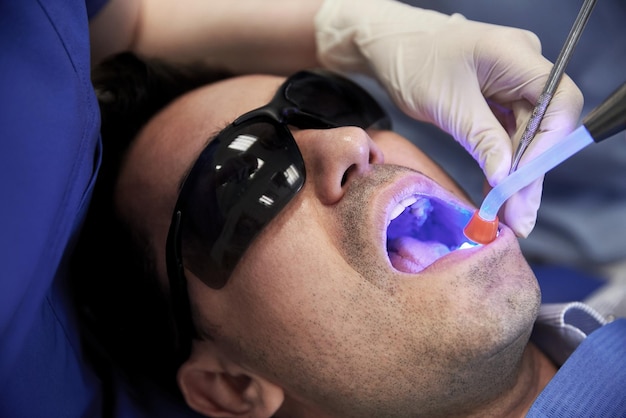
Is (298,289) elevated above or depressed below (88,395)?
above

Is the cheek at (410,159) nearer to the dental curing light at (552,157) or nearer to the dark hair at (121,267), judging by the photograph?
the dental curing light at (552,157)

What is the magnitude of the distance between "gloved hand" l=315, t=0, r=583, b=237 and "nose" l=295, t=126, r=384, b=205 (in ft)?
0.69

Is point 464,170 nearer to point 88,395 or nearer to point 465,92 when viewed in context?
point 465,92

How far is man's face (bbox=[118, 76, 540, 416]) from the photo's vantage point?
892 millimetres

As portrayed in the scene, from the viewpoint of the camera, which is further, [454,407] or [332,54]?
[332,54]

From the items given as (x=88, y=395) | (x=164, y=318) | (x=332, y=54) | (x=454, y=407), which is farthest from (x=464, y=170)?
(x=88, y=395)

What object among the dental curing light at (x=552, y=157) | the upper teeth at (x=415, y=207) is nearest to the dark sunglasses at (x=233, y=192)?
the upper teeth at (x=415, y=207)

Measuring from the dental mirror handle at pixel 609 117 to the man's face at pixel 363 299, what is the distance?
261mm

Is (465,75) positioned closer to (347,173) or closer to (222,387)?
(347,173)

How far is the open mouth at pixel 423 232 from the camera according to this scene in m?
1.02

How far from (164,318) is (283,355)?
11.8 inches

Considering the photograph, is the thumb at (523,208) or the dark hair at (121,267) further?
the dark hair at (121,267)

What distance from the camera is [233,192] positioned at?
3.21 feet

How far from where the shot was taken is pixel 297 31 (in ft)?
5.03
